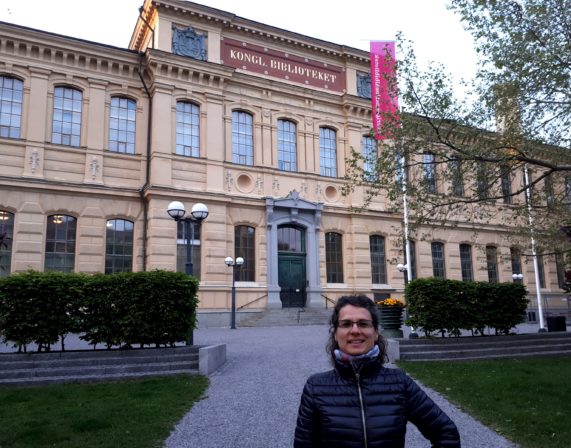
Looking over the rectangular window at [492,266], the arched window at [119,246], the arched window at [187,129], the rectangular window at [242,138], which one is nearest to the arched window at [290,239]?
the rectangular window at [242,138]

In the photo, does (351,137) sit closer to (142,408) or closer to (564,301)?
(564,301)

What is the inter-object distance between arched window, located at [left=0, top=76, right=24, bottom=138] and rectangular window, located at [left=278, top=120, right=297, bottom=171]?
40.1 ft

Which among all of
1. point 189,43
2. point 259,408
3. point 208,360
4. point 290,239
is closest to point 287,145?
point 290,239

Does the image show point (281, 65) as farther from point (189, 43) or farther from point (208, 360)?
point (208, 360)

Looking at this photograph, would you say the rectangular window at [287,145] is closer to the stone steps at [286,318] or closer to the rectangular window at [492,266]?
the stone steps at [286,318]

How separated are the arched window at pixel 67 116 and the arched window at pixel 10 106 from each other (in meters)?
1.39

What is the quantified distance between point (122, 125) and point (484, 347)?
18.3 meters

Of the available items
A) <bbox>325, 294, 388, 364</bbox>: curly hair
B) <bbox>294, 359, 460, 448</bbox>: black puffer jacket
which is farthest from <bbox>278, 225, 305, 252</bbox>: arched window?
<bbox>294, 359, 460, 448</bbox>: black puffer jacket

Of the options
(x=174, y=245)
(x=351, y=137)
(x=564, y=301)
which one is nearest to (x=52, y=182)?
(x=174, y=245)

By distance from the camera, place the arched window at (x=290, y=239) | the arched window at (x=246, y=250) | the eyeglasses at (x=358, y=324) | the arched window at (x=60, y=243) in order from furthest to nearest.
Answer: the arched window at (x=290, y=239) → the arched window at (x=246, y=250) → the arched window at (x=60, y=243) → the eyeglasses at (x=358, y=324)

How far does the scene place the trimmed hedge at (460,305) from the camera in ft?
43.2

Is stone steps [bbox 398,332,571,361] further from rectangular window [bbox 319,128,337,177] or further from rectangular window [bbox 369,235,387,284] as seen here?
rectangular window [bbox 319,128,337,177]

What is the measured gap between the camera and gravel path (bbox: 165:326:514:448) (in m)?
6.36

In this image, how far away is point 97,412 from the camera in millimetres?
7207
